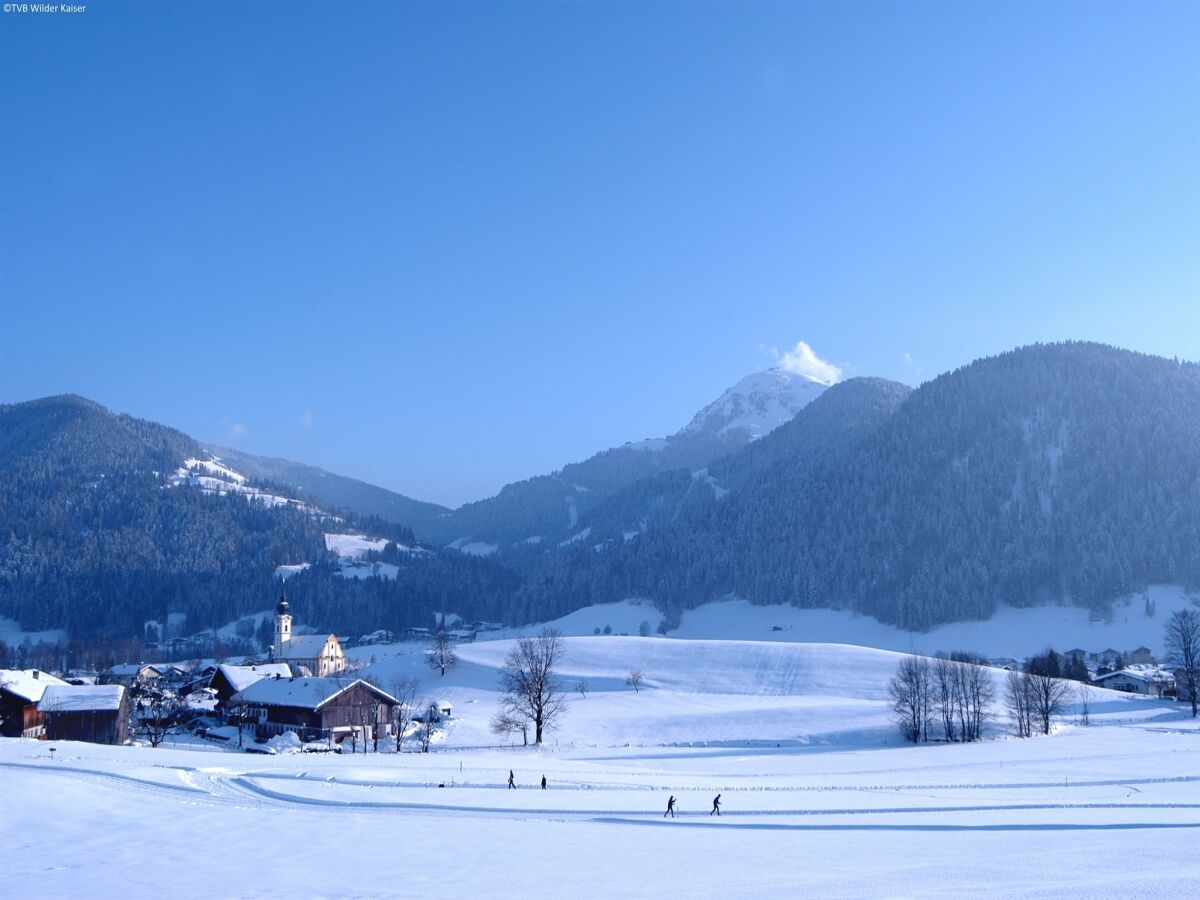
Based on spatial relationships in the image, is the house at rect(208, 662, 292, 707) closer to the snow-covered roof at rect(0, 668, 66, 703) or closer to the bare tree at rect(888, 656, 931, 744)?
the snow-covered roof at rect(0, 668, 66, 703)

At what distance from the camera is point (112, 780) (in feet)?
125

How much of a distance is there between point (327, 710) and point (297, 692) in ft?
15.2

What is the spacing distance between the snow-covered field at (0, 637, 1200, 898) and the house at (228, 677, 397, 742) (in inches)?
570

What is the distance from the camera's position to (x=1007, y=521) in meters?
172

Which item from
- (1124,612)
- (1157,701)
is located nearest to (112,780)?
(1157,701)

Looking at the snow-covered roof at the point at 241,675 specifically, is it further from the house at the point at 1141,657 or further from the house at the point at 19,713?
the house at the point at 1141,657

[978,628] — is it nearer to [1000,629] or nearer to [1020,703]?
[1000,629]

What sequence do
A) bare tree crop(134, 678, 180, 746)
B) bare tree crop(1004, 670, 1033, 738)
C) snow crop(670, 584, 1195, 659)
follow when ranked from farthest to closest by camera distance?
snow crop(670, 584, 1195, 659) < bare tree crop(134, 678, 180, 746) < bare tree crop(1004, 670, 1033, 738)

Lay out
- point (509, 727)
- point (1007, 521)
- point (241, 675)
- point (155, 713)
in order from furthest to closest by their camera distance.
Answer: point (1007, 521), point (241, 675), point (155, 713), point (509, 727)

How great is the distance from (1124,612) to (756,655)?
277ft

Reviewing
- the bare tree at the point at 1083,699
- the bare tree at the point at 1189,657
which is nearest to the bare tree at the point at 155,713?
the bare tree at the point at 1083,699

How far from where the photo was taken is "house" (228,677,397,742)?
7388cm

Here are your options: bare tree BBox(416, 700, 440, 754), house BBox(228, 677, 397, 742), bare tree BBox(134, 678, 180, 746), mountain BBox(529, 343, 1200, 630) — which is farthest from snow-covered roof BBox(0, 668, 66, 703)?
mountain BBox(529, 343, 1200, 630)

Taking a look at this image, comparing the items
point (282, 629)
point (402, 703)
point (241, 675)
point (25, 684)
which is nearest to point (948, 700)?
point (402, 703)
